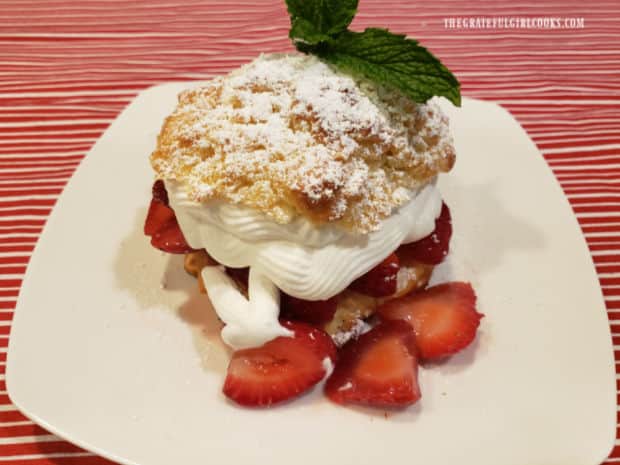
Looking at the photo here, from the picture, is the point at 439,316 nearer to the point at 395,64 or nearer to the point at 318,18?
the point at 395,64

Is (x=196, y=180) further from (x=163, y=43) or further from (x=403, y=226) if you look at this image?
(x=163, y=43)

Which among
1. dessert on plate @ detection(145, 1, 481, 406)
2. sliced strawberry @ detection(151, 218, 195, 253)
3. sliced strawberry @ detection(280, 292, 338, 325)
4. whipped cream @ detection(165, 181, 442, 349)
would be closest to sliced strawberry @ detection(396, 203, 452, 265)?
dessert on plate @ detection(145, 1, 481, 406)

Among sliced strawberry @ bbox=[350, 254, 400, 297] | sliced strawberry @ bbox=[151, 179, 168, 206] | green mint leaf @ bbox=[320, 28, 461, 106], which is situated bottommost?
sliced strawberry @ bbox=[350, 254, 400, 297]

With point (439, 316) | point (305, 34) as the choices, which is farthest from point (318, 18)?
point (439, 316)

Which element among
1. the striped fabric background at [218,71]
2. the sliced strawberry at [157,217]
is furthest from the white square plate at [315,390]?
the striped fabric background at [218,71]

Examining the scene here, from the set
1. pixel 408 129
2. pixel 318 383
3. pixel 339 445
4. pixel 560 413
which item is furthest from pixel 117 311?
pixel 560 413

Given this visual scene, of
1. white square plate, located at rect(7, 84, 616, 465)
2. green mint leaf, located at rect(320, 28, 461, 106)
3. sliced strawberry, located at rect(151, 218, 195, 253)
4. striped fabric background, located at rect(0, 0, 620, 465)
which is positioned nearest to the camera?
white square plate, located at rect(7, 84, 616, 465)

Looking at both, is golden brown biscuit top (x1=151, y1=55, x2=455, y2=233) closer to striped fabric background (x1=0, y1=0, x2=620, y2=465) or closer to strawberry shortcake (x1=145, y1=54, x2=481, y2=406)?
strawberry shortcake (x1=145, y1=54, x2=481, y2=406)
